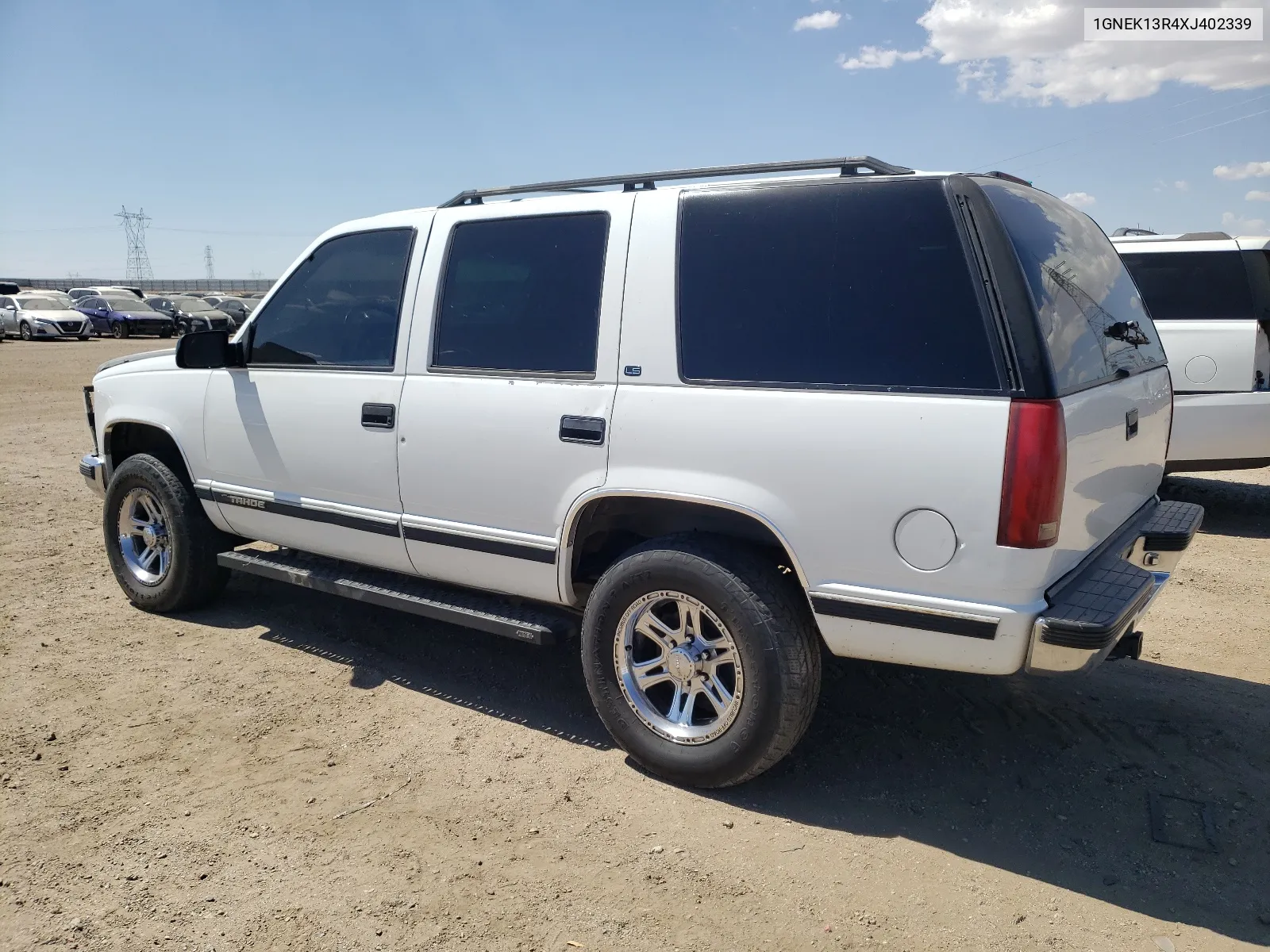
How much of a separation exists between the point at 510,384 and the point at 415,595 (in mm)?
1113

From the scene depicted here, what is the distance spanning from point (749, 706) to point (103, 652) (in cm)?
340

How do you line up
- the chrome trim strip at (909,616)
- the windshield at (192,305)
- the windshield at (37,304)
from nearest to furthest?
the chrome trim strip at (909,616), the windshield at (37,304), the windshield at (192,305)

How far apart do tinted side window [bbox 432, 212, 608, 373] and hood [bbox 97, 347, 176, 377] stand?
1.81 meters

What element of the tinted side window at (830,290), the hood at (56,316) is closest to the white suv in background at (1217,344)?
the tinted side window at (830,290)

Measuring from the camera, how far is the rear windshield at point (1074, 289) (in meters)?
3.04

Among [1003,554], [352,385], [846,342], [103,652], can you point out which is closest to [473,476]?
[352,385]

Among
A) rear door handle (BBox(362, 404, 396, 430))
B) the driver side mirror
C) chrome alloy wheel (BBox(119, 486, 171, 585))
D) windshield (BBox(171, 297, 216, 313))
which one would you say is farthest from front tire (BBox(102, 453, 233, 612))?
windshield (BBox(171, 297, 216, 313))

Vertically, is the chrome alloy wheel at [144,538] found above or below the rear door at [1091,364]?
below

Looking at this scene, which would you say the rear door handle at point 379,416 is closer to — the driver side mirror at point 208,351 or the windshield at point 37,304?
the driver side mirror at point 208,351

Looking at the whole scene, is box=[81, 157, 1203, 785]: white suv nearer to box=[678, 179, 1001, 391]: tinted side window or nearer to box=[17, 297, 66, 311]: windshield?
box=[678, 179, 1001, 391]: tinted side window

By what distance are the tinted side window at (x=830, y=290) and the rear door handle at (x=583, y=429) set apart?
39 cm

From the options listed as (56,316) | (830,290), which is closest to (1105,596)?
(830,290)

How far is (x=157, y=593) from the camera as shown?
5281 mm

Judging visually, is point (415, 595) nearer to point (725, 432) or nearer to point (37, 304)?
point (725, 432)
